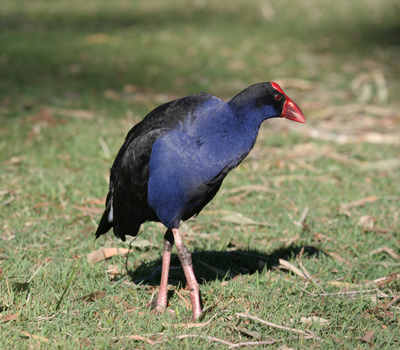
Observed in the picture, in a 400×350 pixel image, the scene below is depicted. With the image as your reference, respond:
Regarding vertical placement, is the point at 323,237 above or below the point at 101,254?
below

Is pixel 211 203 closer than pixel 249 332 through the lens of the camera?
No

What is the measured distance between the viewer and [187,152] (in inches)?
102

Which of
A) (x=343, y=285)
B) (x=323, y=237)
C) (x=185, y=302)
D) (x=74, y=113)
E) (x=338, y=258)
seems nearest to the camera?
(x=185, y=302)

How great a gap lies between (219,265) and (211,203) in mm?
973

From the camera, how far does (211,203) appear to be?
4.33 metres

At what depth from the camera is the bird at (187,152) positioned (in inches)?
103

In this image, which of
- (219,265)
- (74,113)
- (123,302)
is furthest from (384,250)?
(74,113)

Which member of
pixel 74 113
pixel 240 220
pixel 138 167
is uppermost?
pixel 138 167

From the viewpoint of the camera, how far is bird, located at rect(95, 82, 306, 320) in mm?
2605

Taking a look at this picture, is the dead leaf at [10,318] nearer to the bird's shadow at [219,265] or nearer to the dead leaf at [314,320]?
the bird's shadow at [219,265]

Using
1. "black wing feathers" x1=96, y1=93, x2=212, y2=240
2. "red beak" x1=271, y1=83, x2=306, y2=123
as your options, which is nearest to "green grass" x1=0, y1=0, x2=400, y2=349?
"black wing feathers" x1=96, y1=93, x2=212, y2=240

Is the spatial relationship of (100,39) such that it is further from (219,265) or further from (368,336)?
(368,336)

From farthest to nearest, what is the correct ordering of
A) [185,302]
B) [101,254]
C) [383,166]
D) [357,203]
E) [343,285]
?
1. [383,166]
2. [357,203]
3. [101,254]
4. [343,285]
5. [185,302]

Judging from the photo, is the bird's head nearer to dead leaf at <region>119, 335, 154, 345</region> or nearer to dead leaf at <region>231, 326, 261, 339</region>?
dead leaf at <region>231, 326, 261, 339</region>
